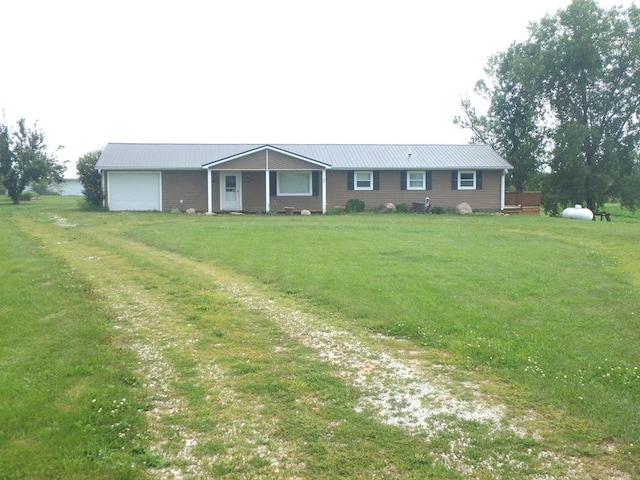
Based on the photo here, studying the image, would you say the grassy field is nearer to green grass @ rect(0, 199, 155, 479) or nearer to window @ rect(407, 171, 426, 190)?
green grass @ rect(0, 199, 155, 479)

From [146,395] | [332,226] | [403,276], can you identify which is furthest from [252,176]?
[146,395]

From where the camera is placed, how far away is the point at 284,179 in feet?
98.1

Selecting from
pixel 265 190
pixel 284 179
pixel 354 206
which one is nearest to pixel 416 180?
pixel 354 206

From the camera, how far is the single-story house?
28734 millimetres

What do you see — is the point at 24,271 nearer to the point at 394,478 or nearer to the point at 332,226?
the point at 394,478

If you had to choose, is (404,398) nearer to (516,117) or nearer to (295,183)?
(295,183)

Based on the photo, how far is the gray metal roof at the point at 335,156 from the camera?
97.2 feet

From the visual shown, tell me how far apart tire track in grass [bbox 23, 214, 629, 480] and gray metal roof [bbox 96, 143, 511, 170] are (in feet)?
74.0

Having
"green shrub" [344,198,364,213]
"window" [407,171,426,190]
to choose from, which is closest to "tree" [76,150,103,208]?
"green shrub" [344,198,364,213]

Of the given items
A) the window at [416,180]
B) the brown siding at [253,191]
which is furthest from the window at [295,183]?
the window at [416,180]

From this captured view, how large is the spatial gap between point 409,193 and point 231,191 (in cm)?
906

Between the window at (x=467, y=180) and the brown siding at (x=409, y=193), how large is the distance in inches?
8.4

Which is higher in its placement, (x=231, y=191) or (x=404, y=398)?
(x=231, y=191)

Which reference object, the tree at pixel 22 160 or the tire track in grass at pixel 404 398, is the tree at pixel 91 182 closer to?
the tree at pixel 22 160
